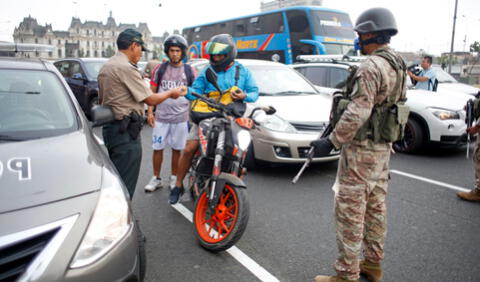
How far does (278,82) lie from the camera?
21.1 feet

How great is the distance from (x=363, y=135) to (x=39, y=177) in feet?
6.39

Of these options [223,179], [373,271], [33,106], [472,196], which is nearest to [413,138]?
[472,196]

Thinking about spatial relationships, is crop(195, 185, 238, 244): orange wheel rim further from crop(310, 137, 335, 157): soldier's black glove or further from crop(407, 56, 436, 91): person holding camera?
crop(407, 56, 436, 91): person holding camera

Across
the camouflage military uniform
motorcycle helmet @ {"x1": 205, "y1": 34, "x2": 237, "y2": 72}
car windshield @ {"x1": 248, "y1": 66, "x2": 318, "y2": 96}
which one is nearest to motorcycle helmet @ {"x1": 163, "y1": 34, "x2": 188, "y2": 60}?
motorcycle helmet @ {"x1": 205, "y1": 34, "x2": 237, "y2": 72}

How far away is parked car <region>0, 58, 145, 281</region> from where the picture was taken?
1.63 m

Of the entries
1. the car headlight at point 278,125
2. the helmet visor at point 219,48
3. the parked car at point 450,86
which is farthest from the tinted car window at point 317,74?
the helmet visor at point 219,48

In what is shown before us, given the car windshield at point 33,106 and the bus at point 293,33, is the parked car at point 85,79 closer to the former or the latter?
the bus at point 293,33

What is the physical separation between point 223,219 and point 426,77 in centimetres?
716

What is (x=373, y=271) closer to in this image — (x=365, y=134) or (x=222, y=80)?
(x=365, y=134)

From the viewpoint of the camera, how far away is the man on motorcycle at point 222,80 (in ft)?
11.7

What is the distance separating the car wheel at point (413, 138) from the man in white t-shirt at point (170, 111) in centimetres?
414

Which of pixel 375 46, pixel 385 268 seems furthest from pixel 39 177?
pixel 385 268

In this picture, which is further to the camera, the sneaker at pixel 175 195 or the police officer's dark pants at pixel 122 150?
the sneaker at pixel 175 195

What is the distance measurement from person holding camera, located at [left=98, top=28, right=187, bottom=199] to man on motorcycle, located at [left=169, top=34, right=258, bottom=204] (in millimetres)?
441
